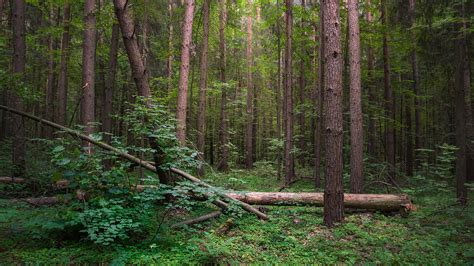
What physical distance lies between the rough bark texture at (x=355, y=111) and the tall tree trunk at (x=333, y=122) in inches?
100

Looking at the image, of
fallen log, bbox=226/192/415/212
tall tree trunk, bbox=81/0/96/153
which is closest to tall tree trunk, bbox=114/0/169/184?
fallen log, bbox=226/192/415/212

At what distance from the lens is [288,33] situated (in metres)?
13.7

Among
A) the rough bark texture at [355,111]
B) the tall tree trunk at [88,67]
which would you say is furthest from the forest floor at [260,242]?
the tall tree trunk at [88,67]

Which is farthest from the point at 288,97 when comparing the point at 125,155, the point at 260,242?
the point at 125,155

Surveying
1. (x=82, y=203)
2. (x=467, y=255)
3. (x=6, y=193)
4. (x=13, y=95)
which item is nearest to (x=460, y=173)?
(x=467, y=255)

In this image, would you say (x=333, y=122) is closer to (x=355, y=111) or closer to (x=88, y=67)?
(x=355, y=111)

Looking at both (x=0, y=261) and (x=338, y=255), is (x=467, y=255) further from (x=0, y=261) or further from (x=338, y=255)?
(x=0, y=261)

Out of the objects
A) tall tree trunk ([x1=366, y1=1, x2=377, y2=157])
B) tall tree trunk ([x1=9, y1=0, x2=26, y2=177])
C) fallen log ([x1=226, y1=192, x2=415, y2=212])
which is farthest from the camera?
tall tree trunk ([x1=366, y1=1, x2=377, y2=157])

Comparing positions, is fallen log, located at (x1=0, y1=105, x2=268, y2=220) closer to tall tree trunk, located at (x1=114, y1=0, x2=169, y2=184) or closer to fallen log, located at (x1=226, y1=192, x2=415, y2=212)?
tall tree trunk, located at (x1=114, y1=0, x2=169, y2=184)

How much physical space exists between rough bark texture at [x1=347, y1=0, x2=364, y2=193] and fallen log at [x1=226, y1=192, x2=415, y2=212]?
92cm

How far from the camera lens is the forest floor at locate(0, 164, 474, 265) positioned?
4.84 metres

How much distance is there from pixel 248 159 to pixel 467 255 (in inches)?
666

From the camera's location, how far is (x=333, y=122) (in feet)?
22.9

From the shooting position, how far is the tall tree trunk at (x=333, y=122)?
22.8 feet
